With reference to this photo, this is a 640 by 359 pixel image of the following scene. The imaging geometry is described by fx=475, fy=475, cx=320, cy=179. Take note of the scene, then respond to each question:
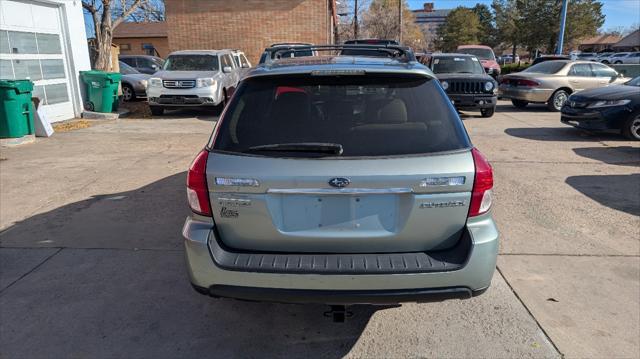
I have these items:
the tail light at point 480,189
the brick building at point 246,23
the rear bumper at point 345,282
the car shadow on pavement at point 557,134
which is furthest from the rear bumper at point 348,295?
the brick building at point 246,23

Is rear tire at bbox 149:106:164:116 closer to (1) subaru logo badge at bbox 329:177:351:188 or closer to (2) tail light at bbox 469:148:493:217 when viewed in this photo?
(1) subaru logo badge at bbox 329:177:351:188

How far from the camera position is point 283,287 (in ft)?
8.36

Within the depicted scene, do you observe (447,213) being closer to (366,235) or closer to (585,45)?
(366,235)

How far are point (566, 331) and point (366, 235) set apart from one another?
1710mm

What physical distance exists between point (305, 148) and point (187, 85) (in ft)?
37.3

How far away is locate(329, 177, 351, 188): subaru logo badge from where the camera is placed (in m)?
2.53

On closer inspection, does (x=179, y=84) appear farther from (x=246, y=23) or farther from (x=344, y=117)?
(x=246, y=23)

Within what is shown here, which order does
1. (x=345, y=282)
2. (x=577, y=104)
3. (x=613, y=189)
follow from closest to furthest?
1. (x=345, y=282)
2. (x=613, y=189)
3. (x=577, y=104)

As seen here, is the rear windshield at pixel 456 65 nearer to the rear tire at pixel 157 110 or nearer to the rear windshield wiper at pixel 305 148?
the rear tire at pixel 157 110

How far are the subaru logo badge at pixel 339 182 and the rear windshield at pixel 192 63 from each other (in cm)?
1250

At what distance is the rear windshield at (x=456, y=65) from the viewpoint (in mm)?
13891

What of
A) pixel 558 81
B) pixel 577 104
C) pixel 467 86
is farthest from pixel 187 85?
pixel 558 81

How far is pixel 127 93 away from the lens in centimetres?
1764

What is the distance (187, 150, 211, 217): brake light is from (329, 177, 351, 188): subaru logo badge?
0.71 m
